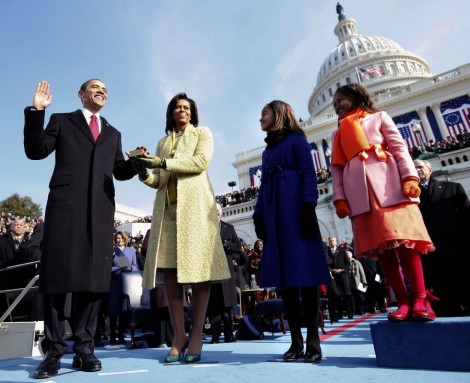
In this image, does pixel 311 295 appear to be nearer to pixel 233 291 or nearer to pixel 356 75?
pixel 233 291

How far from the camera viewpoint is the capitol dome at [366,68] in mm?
52438

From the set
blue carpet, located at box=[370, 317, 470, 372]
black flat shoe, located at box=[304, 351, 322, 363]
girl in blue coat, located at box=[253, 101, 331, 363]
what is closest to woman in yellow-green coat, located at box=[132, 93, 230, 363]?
girl in blue coat, located at box=[253, 101, 331, 363]

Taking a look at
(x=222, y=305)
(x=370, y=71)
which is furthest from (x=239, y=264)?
(x=370, y=71)

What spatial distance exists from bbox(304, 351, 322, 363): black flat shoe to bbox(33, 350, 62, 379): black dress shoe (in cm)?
157

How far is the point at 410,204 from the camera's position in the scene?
2.15 metres

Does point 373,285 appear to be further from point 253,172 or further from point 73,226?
point 253,172

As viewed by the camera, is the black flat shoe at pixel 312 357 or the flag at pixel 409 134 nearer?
the black flat shoe at pixel 312 357

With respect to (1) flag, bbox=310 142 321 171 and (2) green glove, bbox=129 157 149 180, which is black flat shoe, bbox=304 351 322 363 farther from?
(1) flag, bbox=310 142 321 171

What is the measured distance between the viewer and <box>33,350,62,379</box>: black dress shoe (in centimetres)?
195

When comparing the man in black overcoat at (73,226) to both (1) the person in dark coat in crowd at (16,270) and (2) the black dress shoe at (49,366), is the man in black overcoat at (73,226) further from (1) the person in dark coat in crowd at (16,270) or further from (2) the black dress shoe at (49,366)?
(1) the person in dark coat in crowd at (16,270)

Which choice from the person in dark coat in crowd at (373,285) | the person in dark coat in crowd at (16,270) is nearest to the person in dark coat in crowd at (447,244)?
the person in dark coat in crowd at (16,270)

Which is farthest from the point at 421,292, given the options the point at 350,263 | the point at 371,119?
the point at 350,263

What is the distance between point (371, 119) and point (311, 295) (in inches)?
53.7

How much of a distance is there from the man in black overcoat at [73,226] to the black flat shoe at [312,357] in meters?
1.35
